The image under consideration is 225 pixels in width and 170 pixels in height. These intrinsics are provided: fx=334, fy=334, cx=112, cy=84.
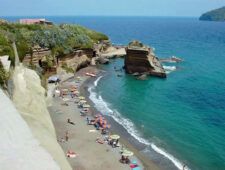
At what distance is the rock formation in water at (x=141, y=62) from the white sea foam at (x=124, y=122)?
43.3 ft

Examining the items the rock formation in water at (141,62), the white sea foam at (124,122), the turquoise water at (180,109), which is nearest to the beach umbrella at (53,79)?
the white sea foam at (124,122)

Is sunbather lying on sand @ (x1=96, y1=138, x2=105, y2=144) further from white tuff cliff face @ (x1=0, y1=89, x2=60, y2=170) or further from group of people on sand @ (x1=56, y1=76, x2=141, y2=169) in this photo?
white tuff cliff face @ (x1=0, y1=89, x2=60, y2=170)

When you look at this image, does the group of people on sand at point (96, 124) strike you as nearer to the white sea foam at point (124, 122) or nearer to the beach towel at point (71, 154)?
the beach towel at point (71, 154)

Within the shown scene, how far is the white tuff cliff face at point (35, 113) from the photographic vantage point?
22.4 metres

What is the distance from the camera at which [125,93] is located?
190 ft

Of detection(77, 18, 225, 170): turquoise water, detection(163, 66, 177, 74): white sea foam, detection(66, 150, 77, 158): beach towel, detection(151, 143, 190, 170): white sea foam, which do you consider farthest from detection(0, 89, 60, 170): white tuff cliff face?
detection(163, 66, 177, 74): white sea foam

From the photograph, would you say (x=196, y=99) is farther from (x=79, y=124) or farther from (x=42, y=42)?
(x=42, y=42)

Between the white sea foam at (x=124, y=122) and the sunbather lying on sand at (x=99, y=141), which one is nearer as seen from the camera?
the white sea foam at (x=124, y=122)

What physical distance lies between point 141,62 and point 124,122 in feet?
95.0

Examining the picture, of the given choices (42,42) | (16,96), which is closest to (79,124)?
(16,96)

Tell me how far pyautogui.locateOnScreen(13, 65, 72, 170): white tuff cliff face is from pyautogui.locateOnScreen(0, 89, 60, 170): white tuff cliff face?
3.46 m

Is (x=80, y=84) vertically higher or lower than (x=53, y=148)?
lower

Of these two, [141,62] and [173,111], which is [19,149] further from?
[141,62]

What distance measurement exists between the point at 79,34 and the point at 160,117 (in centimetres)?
4032
